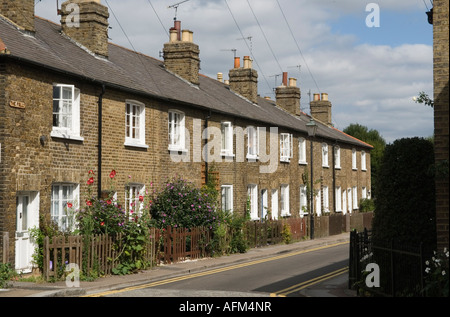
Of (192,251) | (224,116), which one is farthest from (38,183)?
(224,116)

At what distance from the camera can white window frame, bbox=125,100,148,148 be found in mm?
21692

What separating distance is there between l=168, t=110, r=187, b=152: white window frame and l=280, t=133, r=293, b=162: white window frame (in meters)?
9.82

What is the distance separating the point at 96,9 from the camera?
22219 mm

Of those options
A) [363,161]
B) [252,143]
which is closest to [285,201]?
[252,143]

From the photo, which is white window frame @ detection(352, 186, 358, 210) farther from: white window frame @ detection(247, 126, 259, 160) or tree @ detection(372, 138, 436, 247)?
tree @ detection(372, 138, 436, 247)

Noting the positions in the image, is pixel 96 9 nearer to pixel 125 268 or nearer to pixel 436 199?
pixel 125 268

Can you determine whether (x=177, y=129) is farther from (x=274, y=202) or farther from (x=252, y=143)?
(x=274, y=202)

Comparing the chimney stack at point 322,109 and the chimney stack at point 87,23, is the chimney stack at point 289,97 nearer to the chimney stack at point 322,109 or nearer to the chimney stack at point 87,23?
the chimney stack at point 322,109

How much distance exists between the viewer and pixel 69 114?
1872 centimetres

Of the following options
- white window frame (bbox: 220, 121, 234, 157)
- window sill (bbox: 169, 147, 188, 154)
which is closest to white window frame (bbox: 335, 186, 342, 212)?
white window frame (bbox: 220, 121, 234, 157)

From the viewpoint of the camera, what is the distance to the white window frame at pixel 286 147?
33.7 meters

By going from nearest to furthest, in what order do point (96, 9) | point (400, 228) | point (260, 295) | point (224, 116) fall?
1. point (400, 228)
2. point (260, 295)
3. point (96, 9)
4. point (224, 116)

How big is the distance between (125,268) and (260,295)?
5391 mm

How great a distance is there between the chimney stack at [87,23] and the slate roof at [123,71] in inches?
13.3
